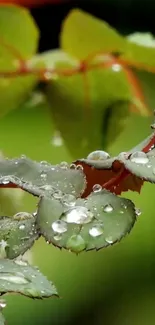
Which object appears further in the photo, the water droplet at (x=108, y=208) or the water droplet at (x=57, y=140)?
the water droplet at (x=57, y=140)

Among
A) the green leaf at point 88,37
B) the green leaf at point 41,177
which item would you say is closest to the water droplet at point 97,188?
the green leaf at point 41,177

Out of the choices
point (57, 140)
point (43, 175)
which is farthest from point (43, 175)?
point (57, 140)

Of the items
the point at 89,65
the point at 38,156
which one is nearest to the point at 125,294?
the point at 38,156

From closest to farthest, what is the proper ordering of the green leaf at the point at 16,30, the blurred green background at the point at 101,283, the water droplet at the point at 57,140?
the blurred green background at the point at 101,283 < the water droplet at the point at 57,140 < the green leaf at the point at 16,30

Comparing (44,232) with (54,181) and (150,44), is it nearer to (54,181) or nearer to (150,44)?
(54,181)

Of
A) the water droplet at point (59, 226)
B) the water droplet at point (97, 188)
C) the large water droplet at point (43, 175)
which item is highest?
the large water droplet at point (43, 175)

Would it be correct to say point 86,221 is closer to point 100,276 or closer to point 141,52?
point 100,276

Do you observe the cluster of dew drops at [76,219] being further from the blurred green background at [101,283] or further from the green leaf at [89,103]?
the green leaf at [89,103]

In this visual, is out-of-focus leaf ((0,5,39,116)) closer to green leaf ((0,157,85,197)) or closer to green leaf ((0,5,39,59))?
green leaf ((0,5,39,59))

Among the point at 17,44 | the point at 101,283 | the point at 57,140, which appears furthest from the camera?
the point at 17,44
